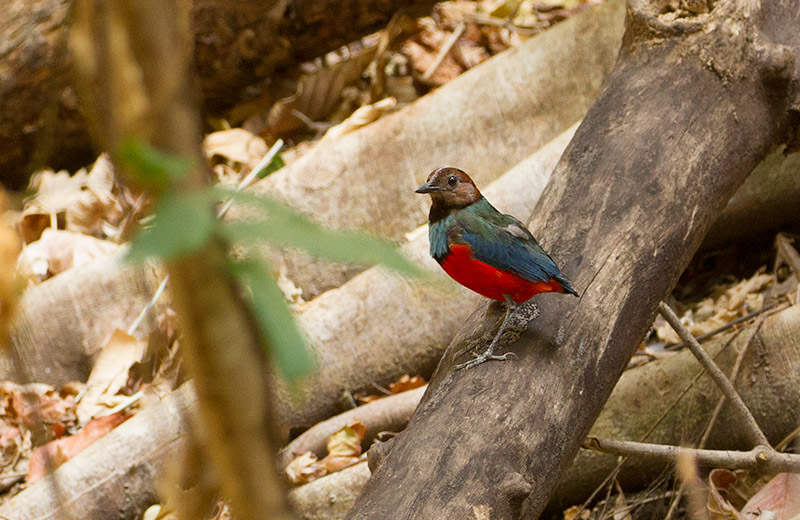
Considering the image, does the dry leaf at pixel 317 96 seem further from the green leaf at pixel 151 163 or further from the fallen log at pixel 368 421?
the green leaf at pixel 151 163

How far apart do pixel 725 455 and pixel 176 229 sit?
2.33 meters

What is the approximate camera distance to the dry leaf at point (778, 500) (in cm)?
256

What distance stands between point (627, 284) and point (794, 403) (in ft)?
3.06

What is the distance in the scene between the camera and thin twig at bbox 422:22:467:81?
18.0ft

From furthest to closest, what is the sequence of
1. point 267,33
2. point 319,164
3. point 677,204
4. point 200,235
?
1. point 267,33
2. point 319,164
3. point 677,204
4. point 200,235

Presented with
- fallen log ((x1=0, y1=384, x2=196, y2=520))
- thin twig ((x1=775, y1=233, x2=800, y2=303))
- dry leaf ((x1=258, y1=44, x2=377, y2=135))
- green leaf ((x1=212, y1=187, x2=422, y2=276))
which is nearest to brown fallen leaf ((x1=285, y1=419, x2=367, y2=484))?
fallen log ((x1=0, y1=384, x2=196, y2=520))

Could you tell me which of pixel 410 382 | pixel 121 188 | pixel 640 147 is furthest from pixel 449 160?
pixel 121 188

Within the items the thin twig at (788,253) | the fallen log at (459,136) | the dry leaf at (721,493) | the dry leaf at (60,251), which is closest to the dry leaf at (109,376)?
the dry leaf at (60,251)

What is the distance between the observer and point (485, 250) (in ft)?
8.20

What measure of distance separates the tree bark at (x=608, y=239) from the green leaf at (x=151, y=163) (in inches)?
60.3

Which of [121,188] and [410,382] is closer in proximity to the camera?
[121,188]

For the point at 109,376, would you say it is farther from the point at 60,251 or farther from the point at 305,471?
the point at 305,471

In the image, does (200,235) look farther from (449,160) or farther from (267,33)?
(267,33)

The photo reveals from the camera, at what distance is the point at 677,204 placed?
9.04 feet
